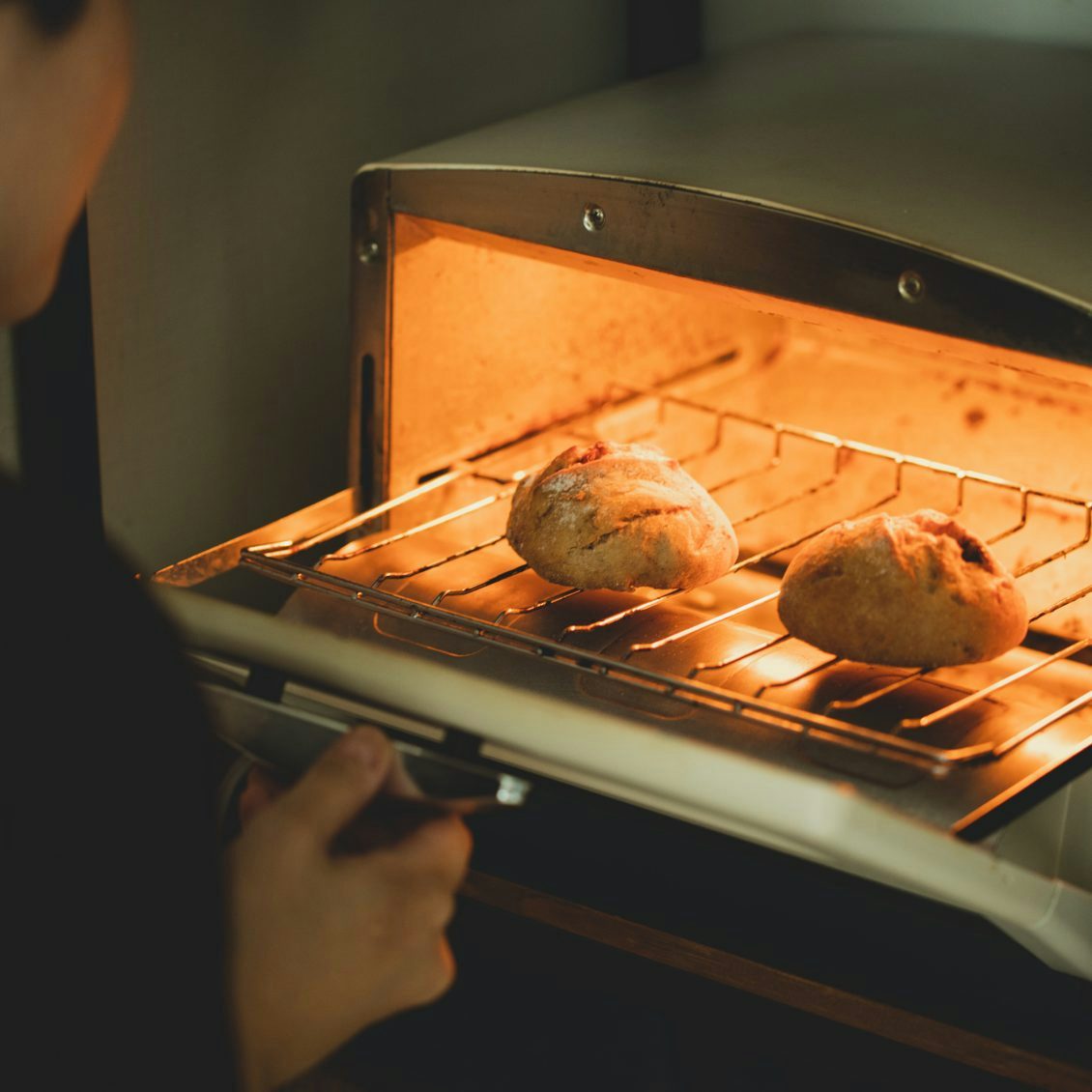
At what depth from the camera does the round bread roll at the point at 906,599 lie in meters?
0.91

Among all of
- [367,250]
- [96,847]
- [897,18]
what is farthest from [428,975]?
[897,18]

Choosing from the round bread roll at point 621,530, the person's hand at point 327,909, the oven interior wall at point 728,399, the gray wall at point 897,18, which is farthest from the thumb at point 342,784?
the gray wall at point 897,18

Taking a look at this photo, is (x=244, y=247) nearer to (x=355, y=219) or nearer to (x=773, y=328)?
(x=355, y=219)

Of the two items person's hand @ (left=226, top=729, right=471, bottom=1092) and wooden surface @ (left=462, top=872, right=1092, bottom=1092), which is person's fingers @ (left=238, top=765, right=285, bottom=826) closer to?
person's hand @ (left=226, top=729, right=471, bottom=1092)

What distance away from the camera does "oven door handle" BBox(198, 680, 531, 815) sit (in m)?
0.73

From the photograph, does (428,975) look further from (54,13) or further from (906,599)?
(54,13)

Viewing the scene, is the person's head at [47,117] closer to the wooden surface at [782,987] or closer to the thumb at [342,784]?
Result: the thumb at [342,784]

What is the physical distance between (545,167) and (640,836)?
0.45 meters

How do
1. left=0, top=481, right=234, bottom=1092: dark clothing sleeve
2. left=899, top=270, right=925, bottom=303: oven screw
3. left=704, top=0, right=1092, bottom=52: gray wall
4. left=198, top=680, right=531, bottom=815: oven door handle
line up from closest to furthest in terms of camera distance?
1. left=0, top=481, right=234, bottom=1092: dark clothing sleeve
2. left=198, top=680, right=531, bottom=815: oven door handle
3. left=899, top=270, right=925, bottom=303: oven screw
4. left=704, top=0, right=1092, bottom=52: gray wall

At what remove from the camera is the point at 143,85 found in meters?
1.13

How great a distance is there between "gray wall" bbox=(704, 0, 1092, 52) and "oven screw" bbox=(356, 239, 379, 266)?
1.73 feet

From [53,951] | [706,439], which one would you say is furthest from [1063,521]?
[53,951]

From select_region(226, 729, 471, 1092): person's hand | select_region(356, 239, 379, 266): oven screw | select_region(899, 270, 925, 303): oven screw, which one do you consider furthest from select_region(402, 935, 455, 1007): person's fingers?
select_region(356, 239, 379, 266): oven screw

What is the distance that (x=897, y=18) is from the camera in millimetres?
1386
